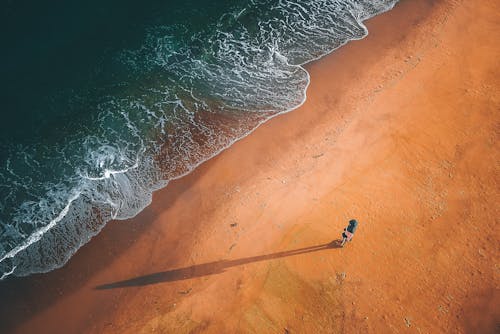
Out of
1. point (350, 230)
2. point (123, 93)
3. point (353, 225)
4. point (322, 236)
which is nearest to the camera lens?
point (353, 225)

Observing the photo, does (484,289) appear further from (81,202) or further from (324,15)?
(324,15)


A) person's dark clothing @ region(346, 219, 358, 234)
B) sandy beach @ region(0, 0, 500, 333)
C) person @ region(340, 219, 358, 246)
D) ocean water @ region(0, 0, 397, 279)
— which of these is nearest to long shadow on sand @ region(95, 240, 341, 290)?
sandy beach @ region(0, 0, 500, 333)

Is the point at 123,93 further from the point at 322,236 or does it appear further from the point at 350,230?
the point at 350,230

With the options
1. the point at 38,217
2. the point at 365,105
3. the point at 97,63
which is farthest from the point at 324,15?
the point at 38,217

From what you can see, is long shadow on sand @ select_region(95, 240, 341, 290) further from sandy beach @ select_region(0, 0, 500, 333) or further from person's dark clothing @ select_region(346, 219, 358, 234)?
person's dark clothing @ select_region(346, 219, 358, 234)

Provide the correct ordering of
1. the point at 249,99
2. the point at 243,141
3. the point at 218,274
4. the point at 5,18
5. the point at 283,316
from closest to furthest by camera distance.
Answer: the point at 283,316 < the point at 218,274 < the point at 243,141 < the point at 249,99 < the point at 5,18

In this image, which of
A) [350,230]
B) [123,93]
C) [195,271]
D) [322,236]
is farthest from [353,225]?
[123,93]
